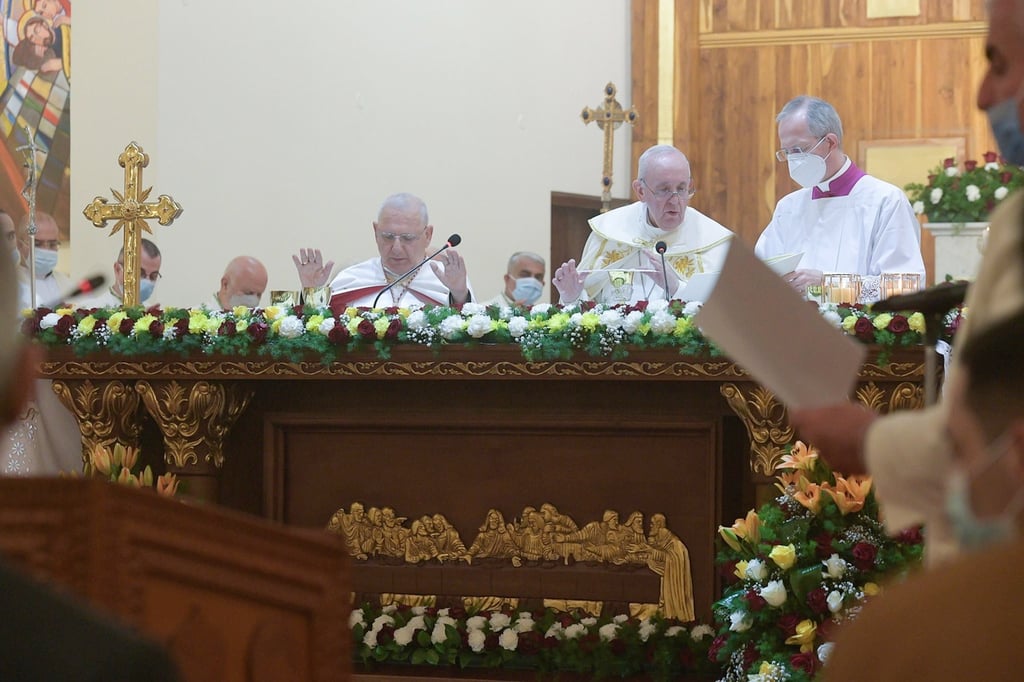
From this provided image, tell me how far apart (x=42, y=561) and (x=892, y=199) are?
6061 mm

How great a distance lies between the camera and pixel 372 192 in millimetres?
10836

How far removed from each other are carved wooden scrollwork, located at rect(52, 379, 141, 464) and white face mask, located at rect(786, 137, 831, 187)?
3594 millimetres

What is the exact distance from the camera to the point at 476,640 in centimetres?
532

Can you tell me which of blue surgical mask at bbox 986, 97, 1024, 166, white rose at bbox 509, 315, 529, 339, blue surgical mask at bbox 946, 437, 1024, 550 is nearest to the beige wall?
white rose at bbox 509, 315, 529, 339

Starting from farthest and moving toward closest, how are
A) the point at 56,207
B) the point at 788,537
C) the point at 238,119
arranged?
the point at 238,119
the point at 56,207
the point at 788,537

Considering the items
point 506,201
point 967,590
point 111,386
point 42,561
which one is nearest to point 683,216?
point 111,386

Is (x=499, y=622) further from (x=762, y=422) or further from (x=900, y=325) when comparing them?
(x=900, y=325)

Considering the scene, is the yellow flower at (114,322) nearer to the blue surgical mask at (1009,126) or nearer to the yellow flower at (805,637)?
the yellow flower at (805,637)

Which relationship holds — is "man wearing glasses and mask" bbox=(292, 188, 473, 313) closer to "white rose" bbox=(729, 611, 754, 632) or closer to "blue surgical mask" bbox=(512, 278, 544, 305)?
"blue surgical mask" bbox=(512, 278, 544, 305)

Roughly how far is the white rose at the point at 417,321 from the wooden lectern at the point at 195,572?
3.07 metres

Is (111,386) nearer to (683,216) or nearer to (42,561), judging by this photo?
(683,216)

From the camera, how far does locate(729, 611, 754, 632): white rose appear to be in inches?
183

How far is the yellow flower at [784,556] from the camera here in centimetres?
460

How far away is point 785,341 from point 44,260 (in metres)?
6.72
